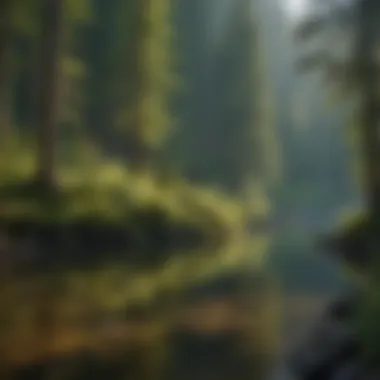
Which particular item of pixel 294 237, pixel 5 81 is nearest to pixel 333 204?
pixel 294 237

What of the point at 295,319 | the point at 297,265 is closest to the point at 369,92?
the point at 297,265

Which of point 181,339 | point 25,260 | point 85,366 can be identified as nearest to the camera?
point 85,366

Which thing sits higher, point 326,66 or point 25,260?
point 326,66

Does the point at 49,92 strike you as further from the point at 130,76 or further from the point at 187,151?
the point at 187,151

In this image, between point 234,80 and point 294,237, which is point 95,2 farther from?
point 294,237

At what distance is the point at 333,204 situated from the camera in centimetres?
243

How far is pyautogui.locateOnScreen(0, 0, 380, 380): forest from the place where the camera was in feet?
7.70

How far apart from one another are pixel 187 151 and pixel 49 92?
53 cm

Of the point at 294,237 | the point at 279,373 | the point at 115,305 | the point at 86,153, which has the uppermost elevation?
the point at 86,153

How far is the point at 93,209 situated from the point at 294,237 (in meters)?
0.69

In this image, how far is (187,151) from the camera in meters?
2.65

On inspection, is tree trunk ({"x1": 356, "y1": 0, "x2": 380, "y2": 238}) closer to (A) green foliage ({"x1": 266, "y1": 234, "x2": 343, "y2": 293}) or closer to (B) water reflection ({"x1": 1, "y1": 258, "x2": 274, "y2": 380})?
(A) green foliage ({"x1": 266, "y1": 234, "x2": 343, "y2": 293})

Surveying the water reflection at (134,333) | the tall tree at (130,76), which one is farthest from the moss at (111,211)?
the water reflection at (134,333)

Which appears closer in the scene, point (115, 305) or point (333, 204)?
point (115, 305)
